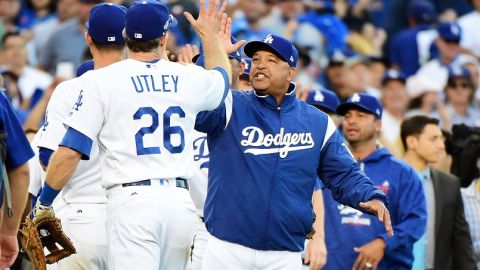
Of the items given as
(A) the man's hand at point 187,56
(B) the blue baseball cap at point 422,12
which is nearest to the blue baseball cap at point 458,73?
(B) the blue baseball cap at point 422,12

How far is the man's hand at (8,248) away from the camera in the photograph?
6.99 meters

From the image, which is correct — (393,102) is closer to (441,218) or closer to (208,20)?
(441,218)

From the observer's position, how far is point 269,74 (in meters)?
8.09

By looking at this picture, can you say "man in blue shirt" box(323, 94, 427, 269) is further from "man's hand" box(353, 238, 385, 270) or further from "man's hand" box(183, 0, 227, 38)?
"man's hand" box(183, 0, 227, 38)

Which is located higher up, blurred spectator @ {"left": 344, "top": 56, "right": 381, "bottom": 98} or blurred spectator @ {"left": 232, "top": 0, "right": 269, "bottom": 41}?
blurred spectator @ {"left": 232, "top": 0, "right": 269, "bottom": 41}

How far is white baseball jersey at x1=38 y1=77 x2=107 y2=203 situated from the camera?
26.1ft

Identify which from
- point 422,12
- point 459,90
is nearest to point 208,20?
point 459,90

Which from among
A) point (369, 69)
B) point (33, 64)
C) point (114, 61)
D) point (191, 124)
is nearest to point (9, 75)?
point (33, 64)

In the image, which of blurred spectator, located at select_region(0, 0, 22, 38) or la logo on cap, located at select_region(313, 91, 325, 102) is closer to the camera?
la logo on cap, located at select_region(313, 91, 325, 102)

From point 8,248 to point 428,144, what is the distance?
534 cm

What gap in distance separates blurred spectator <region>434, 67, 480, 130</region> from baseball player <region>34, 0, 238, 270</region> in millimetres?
7965

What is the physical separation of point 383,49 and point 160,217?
11688 millimetres

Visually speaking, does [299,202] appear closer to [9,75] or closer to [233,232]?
[233,232]

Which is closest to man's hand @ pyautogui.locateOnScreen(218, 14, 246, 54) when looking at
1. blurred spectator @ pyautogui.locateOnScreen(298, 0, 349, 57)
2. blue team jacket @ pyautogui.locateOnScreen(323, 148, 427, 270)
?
blue team jacket @ pyautogui.locateOnScreen(323, 148, 427, 270)
